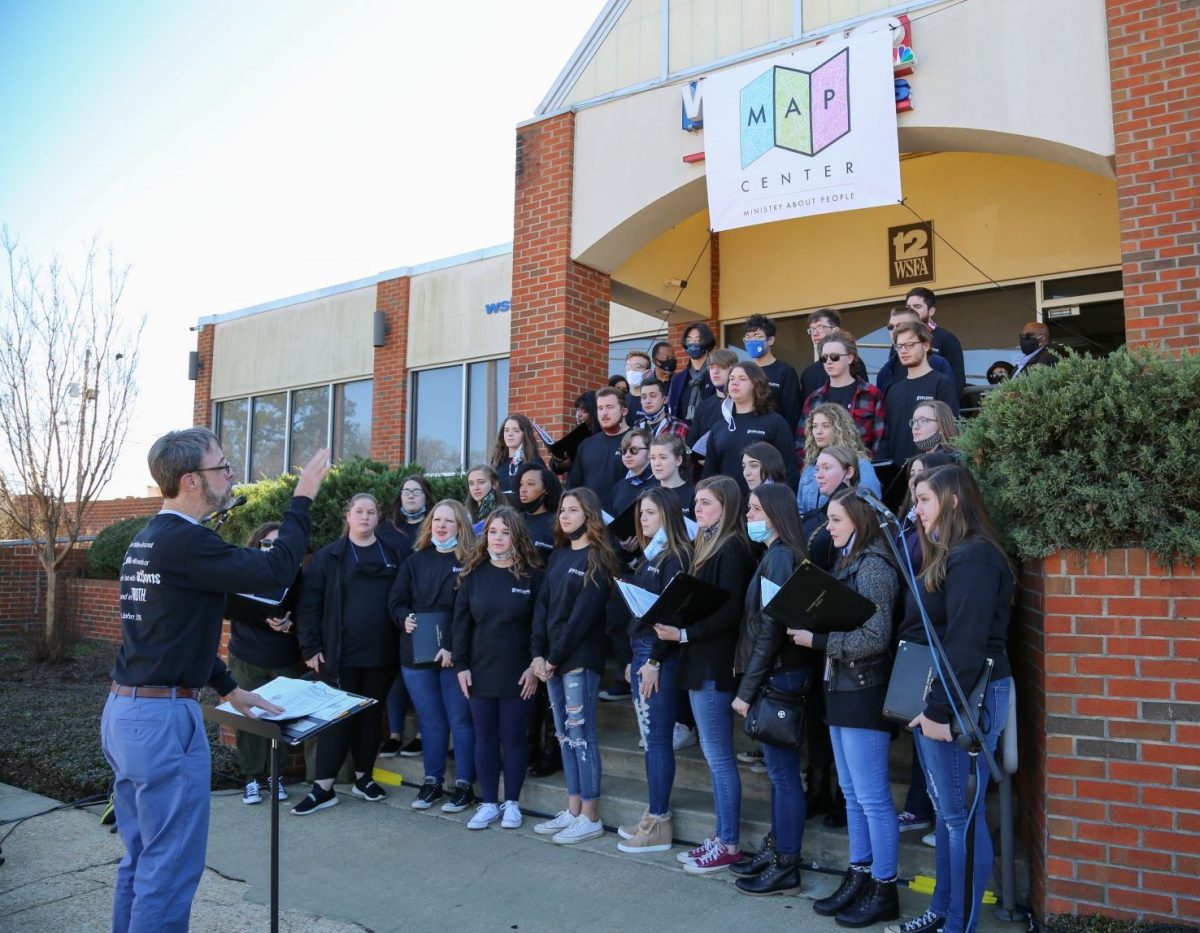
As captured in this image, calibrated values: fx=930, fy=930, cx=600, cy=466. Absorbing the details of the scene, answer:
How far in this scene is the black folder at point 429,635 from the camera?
6.20 meters

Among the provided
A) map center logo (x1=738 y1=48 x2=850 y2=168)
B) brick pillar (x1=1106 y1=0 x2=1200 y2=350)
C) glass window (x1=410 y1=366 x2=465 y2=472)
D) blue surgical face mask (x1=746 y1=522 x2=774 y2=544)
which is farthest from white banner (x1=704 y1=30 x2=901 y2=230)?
glass window (x1=410 y1=366 x2=465 y2=472)

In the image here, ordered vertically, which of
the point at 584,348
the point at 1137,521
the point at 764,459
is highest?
the point at 584,348

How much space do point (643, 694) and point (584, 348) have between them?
5226 millimetres

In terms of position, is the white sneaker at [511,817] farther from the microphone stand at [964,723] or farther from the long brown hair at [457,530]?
the microphone stand at [964,723]

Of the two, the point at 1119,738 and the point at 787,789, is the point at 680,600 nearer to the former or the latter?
the point at 787,789

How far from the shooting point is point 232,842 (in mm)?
5719

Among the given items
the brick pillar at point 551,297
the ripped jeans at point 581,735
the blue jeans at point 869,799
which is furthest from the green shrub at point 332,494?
the blue jeans at point 869,799

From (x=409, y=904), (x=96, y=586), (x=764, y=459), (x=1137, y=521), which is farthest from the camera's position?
(x=96, y=586)

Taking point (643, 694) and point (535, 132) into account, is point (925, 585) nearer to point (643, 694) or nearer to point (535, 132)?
point (643, 694)

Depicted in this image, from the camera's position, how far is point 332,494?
29.9 ft

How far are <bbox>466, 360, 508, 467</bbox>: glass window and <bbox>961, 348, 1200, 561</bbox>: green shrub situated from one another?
35.3 feet

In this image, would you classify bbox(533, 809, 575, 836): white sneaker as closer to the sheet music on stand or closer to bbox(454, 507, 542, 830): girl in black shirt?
bbox(454, 507, 542, 830): girl in black shirt

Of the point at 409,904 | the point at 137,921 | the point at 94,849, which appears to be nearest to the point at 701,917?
the point at 409,904

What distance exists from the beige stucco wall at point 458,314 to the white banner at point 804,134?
6.36 metres
